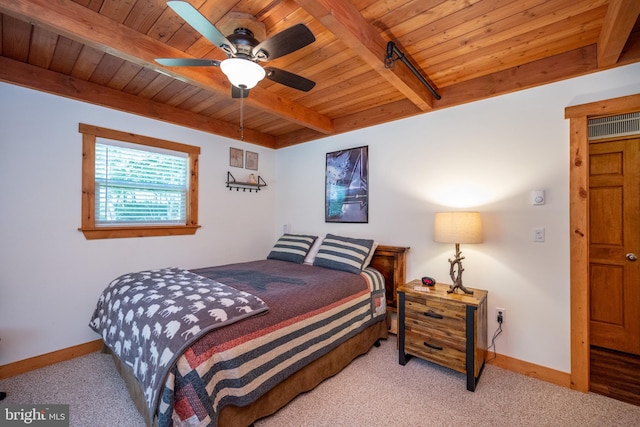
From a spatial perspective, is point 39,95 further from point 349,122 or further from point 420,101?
point 420,101

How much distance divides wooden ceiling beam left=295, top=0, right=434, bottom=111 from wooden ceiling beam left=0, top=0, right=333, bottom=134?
1.18m

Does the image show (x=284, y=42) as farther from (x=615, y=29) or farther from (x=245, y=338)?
(x=615, y=29)

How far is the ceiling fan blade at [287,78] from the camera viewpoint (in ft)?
6.12

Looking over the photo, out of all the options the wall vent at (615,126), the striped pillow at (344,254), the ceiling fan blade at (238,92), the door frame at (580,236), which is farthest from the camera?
the striped pillow at (344,254)

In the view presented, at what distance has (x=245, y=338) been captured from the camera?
5.16 ft

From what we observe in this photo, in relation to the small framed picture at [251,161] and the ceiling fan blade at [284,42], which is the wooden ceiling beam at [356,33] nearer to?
the ceiling fan blade at [284,42]

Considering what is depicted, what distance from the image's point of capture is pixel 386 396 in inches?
79.4

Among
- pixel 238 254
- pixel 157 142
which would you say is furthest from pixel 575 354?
pixel 157 142

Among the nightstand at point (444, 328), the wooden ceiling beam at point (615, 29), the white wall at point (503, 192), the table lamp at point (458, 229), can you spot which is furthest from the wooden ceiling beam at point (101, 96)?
the wooden ceiling beam at point (615, 29)

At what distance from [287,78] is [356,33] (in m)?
0.55

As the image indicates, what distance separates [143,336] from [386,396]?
1.70m

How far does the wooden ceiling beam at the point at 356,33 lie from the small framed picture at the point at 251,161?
2.47m

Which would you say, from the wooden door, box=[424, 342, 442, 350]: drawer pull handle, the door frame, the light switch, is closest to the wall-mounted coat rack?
box=[424, 342, 442, 350]: drawer pull handle

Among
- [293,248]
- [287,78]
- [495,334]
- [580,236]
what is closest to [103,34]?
[287,78]
